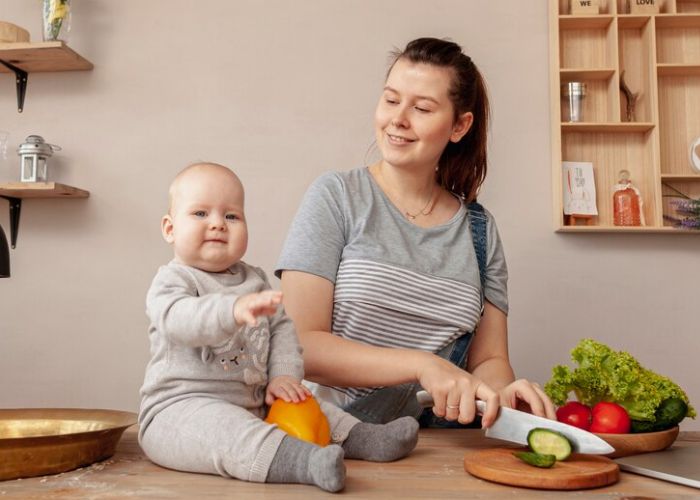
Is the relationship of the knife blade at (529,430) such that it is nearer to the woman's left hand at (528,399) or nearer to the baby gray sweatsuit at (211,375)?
the woman's left hand at (528,399)

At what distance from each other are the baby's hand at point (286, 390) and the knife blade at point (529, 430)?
0.89 ft

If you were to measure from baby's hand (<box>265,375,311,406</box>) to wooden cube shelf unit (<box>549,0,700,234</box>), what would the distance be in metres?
1.73

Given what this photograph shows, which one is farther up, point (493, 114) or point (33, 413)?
point (493, 114)

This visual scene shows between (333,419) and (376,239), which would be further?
(376,239)

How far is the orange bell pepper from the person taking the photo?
37.0 inches

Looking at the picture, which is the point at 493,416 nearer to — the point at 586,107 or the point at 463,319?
the point at 463,319

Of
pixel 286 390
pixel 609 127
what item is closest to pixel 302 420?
pixel 286 390

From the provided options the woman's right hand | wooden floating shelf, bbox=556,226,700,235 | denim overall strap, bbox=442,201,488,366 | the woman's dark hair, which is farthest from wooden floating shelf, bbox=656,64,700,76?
the woman's right hand

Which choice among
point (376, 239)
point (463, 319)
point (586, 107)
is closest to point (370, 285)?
point (376, 239)

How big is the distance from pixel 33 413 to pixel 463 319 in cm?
85

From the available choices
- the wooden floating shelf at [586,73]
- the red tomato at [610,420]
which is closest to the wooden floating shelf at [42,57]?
the wooden floating shelf at [586,73]

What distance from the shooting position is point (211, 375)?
0.96 m

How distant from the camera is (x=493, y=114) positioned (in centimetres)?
263

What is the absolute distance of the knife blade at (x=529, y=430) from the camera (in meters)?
0.95
